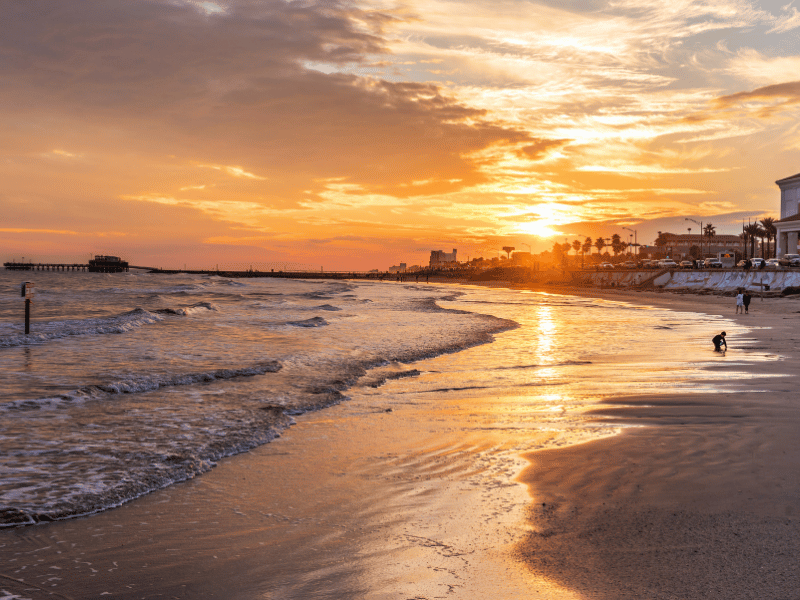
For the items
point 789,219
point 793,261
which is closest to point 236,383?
point 793,261

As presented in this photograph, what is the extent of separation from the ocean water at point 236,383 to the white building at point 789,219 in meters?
69.1

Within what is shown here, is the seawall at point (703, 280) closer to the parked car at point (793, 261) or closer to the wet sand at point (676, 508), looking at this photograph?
the parked car at point (793, 261)

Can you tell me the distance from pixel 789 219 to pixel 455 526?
97475 millimetres

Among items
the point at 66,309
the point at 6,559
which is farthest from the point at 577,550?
the point at 66,309

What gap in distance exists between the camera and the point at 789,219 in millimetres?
83188

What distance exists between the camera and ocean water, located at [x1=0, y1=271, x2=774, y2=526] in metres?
7.87

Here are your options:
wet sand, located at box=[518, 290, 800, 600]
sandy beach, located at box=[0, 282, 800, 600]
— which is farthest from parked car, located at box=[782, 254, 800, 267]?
sandy beach, located at box=[0, 282, 800, 600]

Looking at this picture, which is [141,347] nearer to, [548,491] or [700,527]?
[548,491]

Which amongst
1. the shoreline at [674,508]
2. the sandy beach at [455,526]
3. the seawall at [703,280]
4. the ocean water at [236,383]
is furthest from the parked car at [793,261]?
the sandy beach at [455,526]

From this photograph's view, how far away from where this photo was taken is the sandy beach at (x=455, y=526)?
4543 mm

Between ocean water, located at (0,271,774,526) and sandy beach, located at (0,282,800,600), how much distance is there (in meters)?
0.92

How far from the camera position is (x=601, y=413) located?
34.1ft

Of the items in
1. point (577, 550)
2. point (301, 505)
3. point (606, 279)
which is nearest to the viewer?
point (577, 550)

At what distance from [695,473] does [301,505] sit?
4.80m
